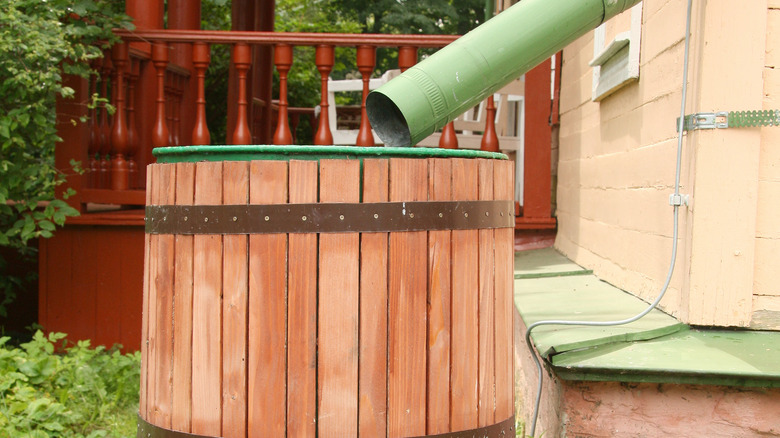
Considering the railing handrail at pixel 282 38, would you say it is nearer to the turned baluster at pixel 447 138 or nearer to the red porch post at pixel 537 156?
the turned baluster at pixel 447 138

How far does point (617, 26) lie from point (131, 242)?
3.22m

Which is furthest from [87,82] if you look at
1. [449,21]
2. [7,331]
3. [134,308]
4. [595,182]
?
[449,21]

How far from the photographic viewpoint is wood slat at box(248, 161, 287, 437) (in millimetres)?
2102

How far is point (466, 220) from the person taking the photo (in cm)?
222

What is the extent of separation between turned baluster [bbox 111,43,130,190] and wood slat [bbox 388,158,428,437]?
3725mm

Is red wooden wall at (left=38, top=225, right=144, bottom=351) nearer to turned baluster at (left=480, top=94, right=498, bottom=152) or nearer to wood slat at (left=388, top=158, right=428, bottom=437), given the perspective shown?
turned baluster at (left=480, top=94, right=498, bottom=152)

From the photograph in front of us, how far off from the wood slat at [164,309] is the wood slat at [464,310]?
0.76m

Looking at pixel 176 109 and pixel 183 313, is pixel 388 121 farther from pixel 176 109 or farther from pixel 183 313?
pixel 176 109

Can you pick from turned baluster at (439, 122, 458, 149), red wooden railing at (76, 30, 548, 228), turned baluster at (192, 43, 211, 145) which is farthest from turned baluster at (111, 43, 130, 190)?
turned baluster at (439, 122, 458, 149)

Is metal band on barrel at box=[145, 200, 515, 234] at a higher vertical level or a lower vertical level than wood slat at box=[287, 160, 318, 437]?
higher

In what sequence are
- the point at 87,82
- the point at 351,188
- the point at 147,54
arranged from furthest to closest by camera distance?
the point at 147,54, the point at 87,82, the point at 351,188

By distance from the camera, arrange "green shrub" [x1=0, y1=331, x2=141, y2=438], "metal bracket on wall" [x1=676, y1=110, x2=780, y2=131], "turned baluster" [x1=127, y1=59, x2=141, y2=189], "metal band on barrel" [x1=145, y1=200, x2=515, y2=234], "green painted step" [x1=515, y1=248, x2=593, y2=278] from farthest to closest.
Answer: "turned baluster" [x1=127, y1=59, x2=141, y2=189] < "green painted step" [x1=515, y1=248, x2=593, y2=278] < "green shrub" [x1=0, y1=331, x2=141, y2=438] < "metal bracket on wall" [x1=676, y1=110, x2=780, y2=131] < "metal band on barrel" [x1=145, y1=200, x2=515, y2=234]

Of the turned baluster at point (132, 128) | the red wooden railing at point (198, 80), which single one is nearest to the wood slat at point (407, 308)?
the red wooden railing at point (198, 80)

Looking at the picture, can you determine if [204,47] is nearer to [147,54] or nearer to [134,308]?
[147,54]
